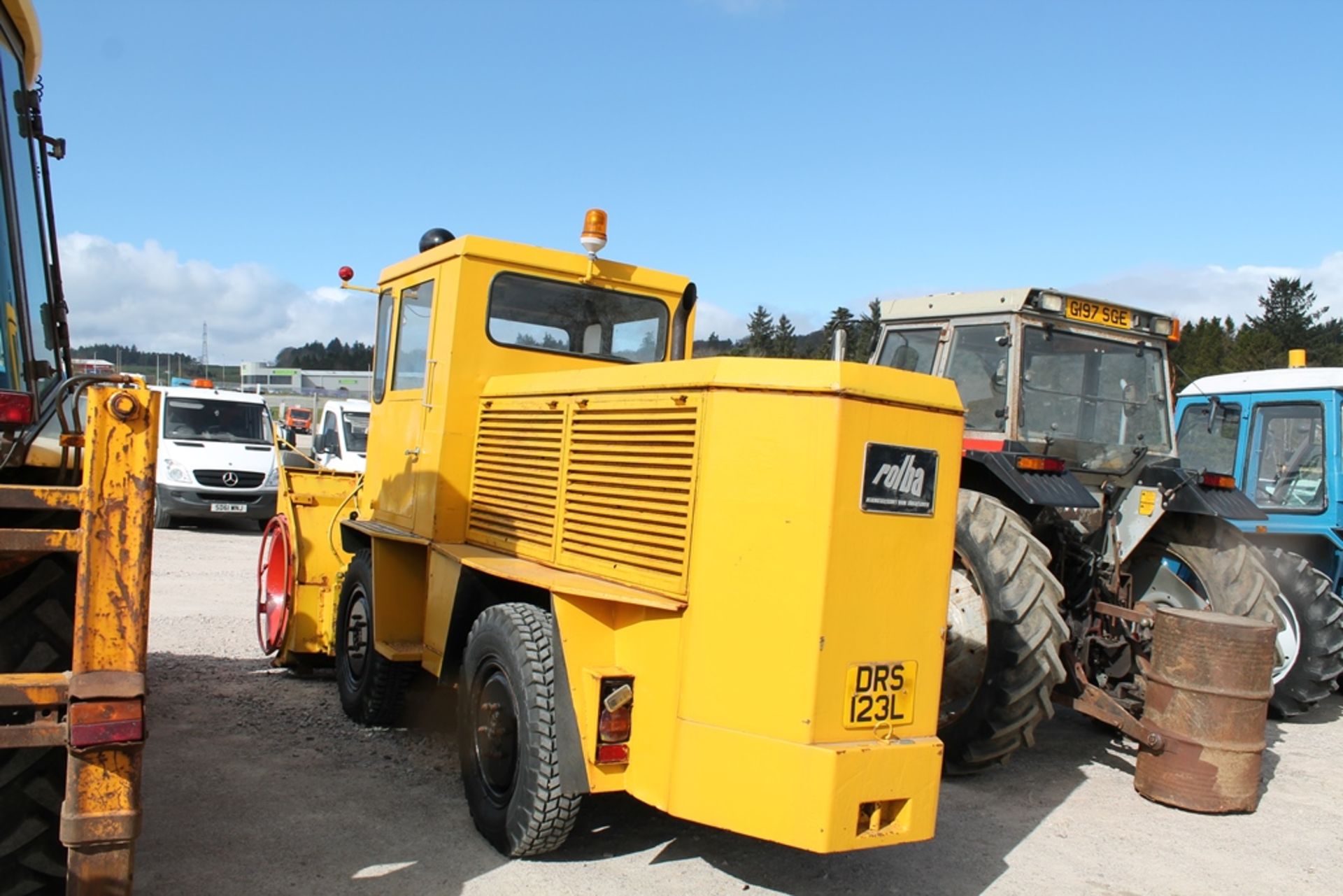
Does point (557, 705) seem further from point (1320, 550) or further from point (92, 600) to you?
point (1320, 550)

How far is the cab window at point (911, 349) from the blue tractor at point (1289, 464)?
240cm

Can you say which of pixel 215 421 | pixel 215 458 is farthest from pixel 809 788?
pixel 215 421

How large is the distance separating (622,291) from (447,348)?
1007 millimetres

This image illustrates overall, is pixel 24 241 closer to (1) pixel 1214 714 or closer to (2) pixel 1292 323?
(1) pixel 1214 714

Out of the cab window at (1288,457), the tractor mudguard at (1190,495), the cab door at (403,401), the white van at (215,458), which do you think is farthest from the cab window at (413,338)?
the white van at (215,458)

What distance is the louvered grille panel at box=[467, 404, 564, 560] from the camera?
187 inches

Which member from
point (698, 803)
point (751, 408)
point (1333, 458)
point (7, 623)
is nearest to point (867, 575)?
point (751, 408)

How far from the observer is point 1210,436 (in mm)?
9312

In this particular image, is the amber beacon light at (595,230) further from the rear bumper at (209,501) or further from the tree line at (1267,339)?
the tree line at (1267,339)

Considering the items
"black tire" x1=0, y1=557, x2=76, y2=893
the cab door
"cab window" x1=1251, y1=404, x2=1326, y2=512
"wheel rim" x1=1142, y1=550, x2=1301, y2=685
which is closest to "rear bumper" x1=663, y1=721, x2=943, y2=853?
"black tire" x1=0, y1=557, x2=76, y2=893

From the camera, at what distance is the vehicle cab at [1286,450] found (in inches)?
331

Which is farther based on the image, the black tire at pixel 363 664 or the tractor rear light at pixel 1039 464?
the tractor rear light at pixel 1039 464

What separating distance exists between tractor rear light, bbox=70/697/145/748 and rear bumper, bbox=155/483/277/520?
12466 mm

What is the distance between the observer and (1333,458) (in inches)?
330
